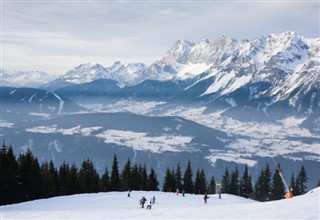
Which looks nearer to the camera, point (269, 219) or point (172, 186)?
point (269, 219)

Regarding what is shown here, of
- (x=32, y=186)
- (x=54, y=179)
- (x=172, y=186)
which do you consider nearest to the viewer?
(x=32, y=186)

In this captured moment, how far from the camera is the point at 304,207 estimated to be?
38.3 meters

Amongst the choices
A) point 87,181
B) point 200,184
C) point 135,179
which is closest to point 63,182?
point 87,181

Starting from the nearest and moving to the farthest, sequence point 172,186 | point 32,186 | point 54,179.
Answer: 1. point 32,186
2. point 54,179
3. point 172,186

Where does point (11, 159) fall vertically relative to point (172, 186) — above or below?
above

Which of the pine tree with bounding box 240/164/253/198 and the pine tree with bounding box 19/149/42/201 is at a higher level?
the pine tree with bounding box 19/149/42/201

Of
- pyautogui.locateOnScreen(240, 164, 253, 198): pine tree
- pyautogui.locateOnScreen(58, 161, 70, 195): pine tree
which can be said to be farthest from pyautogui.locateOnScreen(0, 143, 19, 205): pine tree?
pyautogui.locateOnScreen(240, 164, 253, 198): pine tree

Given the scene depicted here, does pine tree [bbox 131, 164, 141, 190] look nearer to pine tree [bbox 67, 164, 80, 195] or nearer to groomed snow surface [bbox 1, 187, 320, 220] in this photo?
pine tree [bbox 67, 164, 80, 195]

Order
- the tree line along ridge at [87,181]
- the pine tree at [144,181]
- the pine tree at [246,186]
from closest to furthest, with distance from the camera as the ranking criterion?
1. the tree line along ridge at [87,181]
2. the pine tree at [144,181]
3. the pine tree at [246,186]

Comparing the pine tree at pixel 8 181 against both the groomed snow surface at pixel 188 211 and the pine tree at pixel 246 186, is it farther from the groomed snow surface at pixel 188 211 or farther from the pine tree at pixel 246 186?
the pine tree at pixel 246 186

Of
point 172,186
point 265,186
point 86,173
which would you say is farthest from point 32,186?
point 265,186

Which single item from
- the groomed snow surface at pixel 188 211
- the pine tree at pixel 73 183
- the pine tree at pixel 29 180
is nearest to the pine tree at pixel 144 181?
the pine tree at pixel 73 183

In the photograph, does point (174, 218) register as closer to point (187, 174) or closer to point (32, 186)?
point (32, 186)

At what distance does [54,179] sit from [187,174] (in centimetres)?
4106
